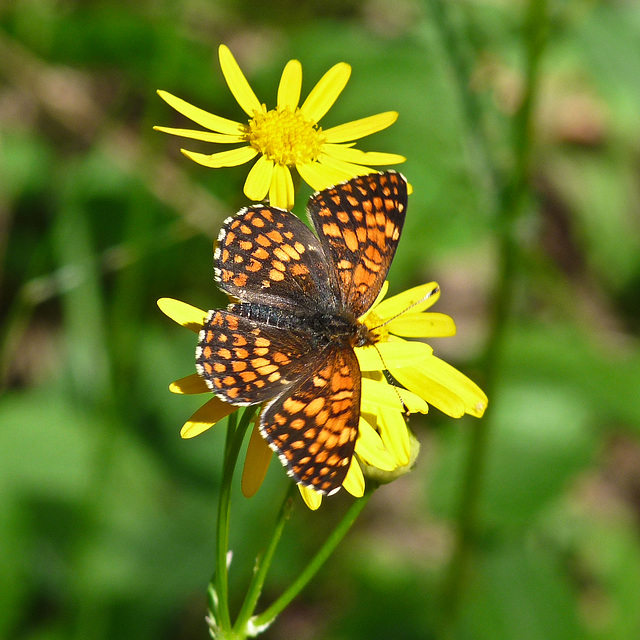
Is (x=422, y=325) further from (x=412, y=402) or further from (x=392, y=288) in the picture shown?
(x=392, y=288)

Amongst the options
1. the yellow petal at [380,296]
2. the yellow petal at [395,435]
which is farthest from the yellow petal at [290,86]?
the yellow petal at [395,435]

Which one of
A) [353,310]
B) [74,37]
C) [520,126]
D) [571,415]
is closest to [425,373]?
[353,310]

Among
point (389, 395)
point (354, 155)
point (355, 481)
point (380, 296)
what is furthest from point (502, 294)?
point (355, 481)

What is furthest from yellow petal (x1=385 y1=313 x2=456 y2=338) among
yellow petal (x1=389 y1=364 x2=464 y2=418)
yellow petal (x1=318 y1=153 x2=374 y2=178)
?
yellow petal (x1=318 y1=153 x2=374 y2=178)

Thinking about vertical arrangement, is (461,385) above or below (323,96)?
below

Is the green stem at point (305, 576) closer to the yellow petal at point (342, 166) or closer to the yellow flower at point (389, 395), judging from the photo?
the yellow flower at point (389, 395)

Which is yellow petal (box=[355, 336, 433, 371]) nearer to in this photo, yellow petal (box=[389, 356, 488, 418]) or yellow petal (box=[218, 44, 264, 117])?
yellow petal (box=[389, 356, 488, 418])
